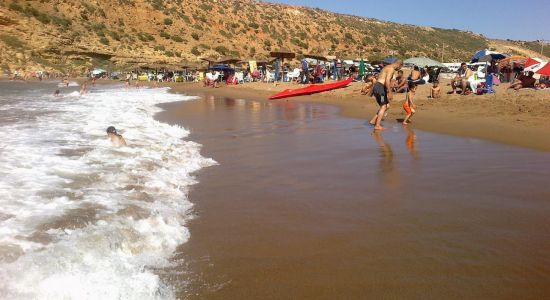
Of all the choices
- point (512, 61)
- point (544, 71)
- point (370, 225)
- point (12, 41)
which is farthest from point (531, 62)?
point (12, 41)

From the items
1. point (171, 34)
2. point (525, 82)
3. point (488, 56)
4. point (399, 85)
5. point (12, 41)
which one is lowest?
point (399, 85)

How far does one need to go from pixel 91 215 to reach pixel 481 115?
918 centimetres

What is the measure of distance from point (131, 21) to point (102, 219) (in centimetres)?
5406

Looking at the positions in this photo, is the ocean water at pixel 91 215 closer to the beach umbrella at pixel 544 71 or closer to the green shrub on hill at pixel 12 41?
the beach umbrella at pixel 544 71

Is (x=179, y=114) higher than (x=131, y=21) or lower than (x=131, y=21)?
lower

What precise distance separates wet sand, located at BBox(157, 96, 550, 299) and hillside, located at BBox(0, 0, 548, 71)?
4113 centimetres

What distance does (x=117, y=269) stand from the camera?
8.88 feet

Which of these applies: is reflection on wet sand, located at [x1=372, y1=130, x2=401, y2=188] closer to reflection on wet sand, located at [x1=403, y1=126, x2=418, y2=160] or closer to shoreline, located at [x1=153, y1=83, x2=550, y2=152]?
reflection on wet sand, located at [x1=403, y1=126, x2=418, y2=160]

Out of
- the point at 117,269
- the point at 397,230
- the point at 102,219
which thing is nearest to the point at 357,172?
the point at 397,230

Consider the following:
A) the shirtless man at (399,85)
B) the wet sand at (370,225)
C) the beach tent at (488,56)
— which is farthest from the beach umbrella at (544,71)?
the wet sand at (370,225)

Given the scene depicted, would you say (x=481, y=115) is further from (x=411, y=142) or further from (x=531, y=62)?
(x=531, y=62)

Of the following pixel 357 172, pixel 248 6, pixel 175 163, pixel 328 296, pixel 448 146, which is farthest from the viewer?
pixel 248 6

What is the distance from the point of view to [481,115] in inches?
408

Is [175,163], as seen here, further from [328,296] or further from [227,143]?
[328,296]
